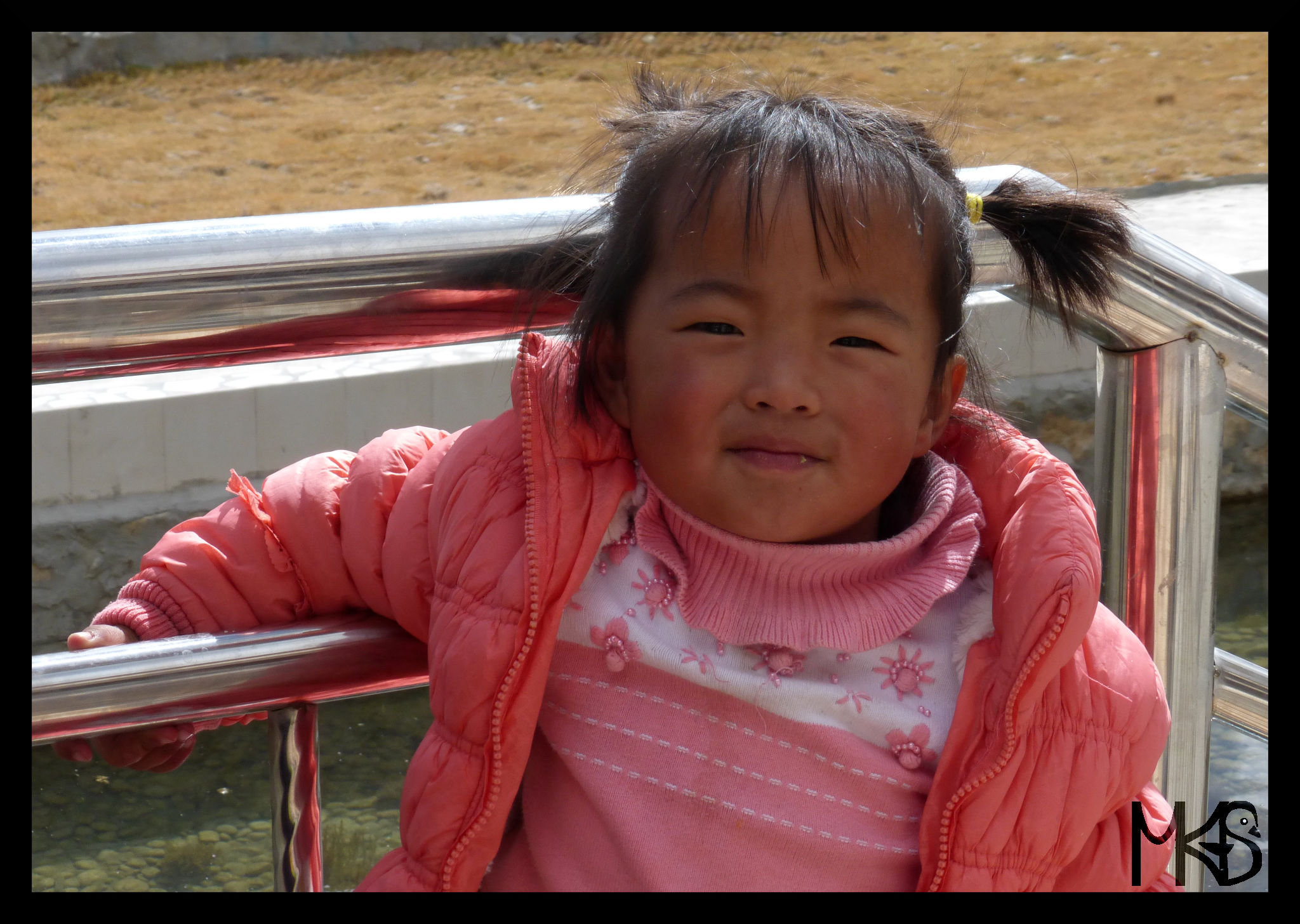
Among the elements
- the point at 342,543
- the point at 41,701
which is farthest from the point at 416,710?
the point at 41,701

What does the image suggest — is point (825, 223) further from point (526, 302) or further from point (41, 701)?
point (41, 701)

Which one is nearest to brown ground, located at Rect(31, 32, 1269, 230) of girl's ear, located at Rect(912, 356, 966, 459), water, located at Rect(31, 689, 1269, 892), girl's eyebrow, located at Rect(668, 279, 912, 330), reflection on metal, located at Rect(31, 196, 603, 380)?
water, located at Rect(31, 689, 1269, 892)

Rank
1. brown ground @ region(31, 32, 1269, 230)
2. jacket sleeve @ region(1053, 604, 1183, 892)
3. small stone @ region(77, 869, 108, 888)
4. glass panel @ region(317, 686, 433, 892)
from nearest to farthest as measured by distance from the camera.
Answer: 1. jacket sleeve @ region(1053, 604, 1183, 892)
2. small stone @ region(77, 869, 108, 888)
3. glass panel @ region(317, 686, 433, 892)
4. brown ground @ region(31, 32, 1269, 230)

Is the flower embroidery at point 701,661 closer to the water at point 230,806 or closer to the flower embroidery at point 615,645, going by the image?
the flower embroidery at point 615,645

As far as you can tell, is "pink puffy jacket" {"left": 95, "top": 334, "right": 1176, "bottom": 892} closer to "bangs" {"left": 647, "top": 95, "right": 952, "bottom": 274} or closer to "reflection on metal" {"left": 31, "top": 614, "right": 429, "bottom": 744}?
"reflection on metal" {"left": 31, "top": 614, "right": 429, "bottom": 744}

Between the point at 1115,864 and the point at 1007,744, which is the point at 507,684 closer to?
the point at 1007,744

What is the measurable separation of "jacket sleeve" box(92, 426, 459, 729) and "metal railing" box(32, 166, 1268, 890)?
0.38ft

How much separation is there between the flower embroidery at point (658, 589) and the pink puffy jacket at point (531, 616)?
3.3 inches

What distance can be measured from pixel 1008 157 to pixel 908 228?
4477 mm

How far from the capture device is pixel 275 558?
1.08 meters

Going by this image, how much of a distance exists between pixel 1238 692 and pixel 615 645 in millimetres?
584

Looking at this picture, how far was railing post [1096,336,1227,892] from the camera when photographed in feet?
3.61

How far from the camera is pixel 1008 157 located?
209 inches
